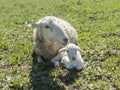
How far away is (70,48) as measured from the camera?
344 inches

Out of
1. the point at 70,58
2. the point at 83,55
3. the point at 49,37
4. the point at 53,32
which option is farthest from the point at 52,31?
the point at 83,55

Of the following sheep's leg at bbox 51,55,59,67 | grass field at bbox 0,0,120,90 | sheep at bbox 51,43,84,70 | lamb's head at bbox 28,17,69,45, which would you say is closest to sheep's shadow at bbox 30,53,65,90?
grass field at bbox 0,0,120,90

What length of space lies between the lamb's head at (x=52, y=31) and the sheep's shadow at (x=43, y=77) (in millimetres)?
852

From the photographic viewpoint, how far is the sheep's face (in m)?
8.71

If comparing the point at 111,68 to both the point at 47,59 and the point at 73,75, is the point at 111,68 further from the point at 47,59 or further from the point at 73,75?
the point at 47,59

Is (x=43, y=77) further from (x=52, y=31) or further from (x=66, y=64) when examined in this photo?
(x=52, y=31)

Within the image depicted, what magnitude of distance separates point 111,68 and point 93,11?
8.15m

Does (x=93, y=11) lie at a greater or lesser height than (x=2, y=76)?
greater

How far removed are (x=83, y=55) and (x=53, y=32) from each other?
5.70ft

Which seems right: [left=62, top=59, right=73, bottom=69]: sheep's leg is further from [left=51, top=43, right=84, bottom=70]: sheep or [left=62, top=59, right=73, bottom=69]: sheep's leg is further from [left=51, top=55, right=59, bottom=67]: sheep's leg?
[left=51, top=55, right=59, bottom=67]: sheep's leg

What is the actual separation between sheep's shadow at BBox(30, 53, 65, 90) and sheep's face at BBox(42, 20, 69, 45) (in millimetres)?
881

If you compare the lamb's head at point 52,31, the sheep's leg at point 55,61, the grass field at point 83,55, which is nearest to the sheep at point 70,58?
the sheep's leg at point 55,61

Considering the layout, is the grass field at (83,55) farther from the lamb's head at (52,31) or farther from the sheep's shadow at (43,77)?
the lamb's head at (52,31)

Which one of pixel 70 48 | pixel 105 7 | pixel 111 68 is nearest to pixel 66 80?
pixel 70 48
